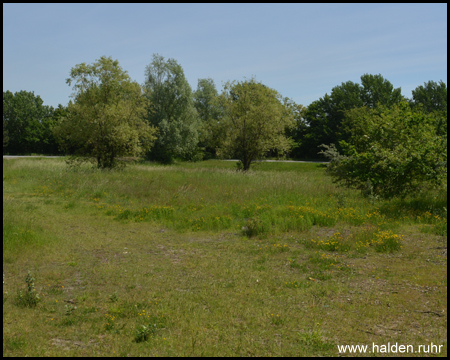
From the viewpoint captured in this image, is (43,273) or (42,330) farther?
(43,273)

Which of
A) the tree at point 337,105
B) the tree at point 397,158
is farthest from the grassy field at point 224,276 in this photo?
the tree at point 337,105

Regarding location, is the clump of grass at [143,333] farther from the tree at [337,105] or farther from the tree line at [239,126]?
the tree at [337,105]

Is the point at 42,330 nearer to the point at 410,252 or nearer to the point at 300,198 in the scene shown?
the point at 410,252

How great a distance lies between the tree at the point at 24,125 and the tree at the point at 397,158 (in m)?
61.6

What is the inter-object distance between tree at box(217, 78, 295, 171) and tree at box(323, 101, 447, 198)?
11800 mm

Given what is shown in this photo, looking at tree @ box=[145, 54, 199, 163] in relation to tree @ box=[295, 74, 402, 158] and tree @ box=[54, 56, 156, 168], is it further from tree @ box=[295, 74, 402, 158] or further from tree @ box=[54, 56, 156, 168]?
tree @ box=[295, 74, 402, 158]

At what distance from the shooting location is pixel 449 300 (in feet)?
18.9

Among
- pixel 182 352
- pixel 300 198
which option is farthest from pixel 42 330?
pixel 300 198

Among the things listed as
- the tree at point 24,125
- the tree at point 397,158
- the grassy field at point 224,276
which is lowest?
the grassy field at point 224,276

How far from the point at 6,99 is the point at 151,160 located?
4492cm

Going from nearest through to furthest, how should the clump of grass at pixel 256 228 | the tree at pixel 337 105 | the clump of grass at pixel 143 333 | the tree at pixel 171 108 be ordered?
1. the clump of grass at pixel 143 333
2. the clump of grass at pixel 256 228
3. the tree at pixel 171 108
4. the tree at pixel 337 105

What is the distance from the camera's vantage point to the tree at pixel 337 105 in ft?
202

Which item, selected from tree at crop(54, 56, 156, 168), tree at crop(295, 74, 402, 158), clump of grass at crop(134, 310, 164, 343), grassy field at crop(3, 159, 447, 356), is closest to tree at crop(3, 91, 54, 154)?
tree at crop(54, 56, 156, 168)

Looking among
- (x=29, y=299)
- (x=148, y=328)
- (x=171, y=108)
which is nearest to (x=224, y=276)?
(x=148, y=328)
